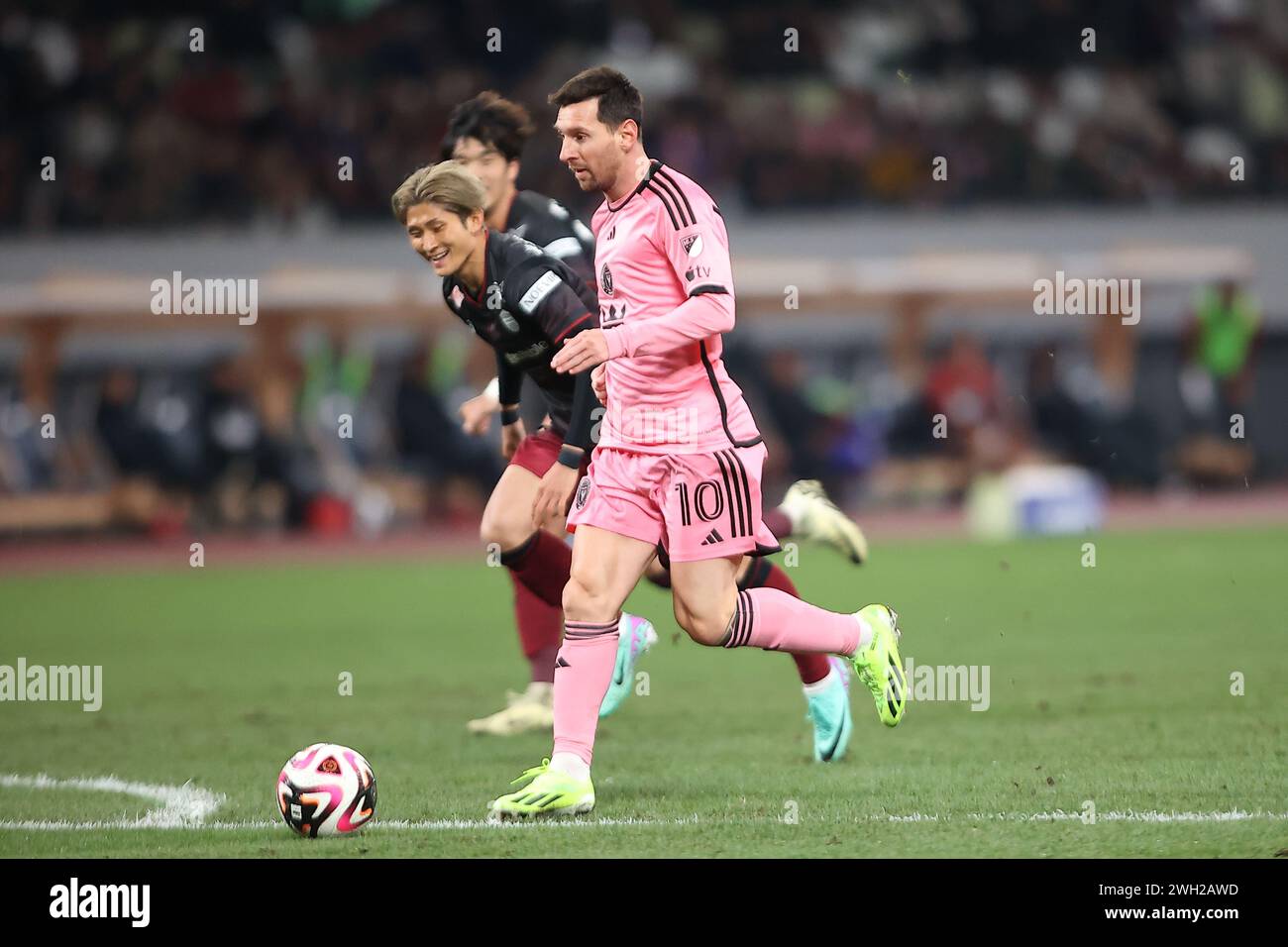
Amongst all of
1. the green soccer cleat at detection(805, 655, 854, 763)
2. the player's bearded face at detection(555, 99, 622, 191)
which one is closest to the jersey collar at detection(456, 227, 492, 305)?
the player's bearded face at detection(555, 99, 622, 191)

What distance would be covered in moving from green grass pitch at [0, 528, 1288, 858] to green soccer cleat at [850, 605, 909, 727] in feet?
0.80

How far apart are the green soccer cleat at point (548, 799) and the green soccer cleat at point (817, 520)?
2.57 metres

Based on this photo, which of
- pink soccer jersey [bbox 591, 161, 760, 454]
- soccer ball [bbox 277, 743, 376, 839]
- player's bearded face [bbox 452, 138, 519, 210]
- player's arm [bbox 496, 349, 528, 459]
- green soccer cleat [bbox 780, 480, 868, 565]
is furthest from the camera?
green soccer cleat [bbox 780, 480, 868, 565]

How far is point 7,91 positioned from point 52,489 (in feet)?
20.3

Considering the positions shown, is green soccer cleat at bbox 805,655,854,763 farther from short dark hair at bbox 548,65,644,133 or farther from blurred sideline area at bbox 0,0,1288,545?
blurred sideline area at bbox 0,0,1288,545

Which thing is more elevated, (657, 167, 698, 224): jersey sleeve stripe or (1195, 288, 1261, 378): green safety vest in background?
(1195, 288, 1261, 378): green safety vest in background

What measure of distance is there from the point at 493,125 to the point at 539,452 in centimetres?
134

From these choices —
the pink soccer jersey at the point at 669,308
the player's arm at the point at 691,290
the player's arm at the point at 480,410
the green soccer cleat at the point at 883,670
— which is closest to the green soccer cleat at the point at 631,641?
the player's arm at the point at 480,410

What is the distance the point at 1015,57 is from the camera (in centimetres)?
2480

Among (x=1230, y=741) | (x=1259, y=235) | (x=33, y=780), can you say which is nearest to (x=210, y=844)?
(x=33, y=780)

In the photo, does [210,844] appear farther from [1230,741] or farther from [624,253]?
[1230,741]

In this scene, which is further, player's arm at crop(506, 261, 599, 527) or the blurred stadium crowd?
the blurred stadium crowd

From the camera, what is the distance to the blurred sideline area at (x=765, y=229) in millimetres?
20453

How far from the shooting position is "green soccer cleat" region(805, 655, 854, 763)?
631cm
